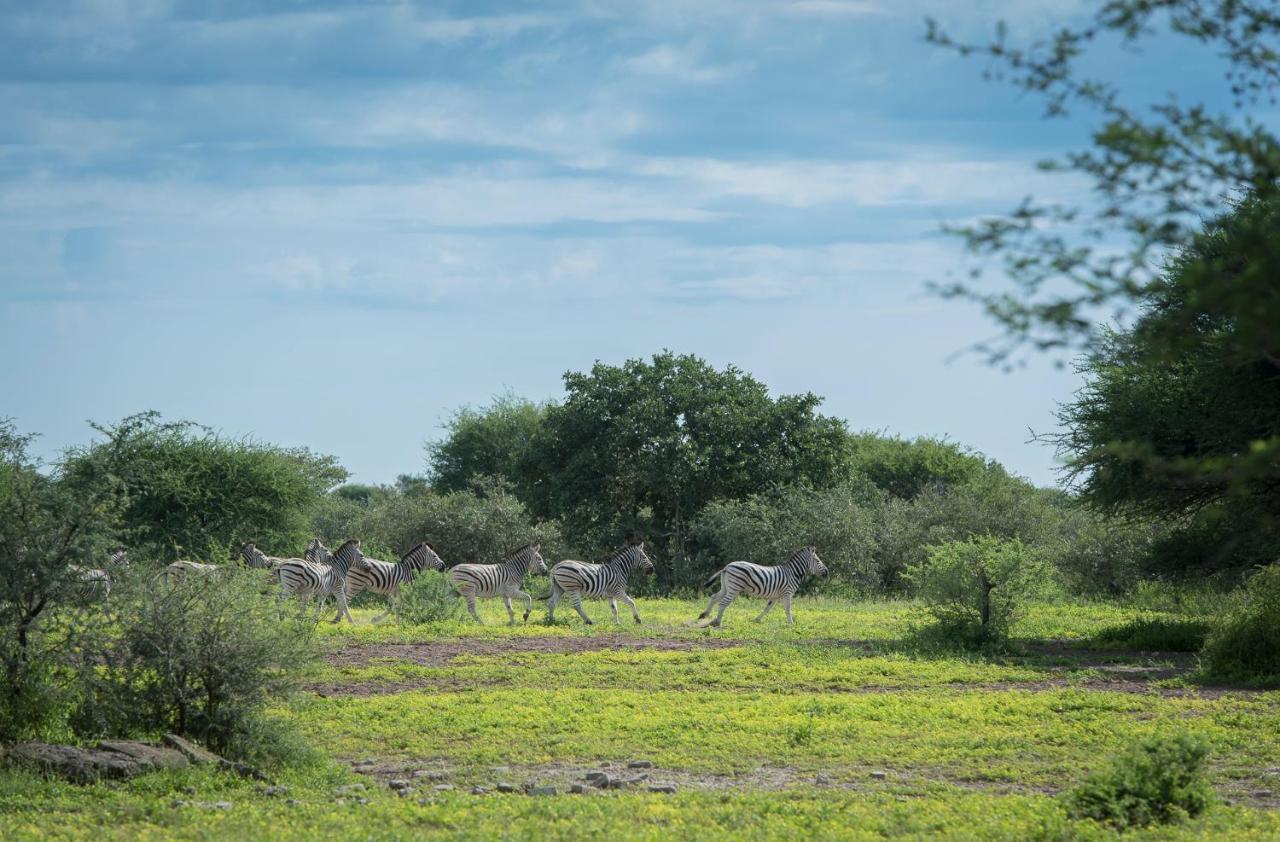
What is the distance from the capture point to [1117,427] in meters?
21.8

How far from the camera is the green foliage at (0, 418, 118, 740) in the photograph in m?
11.5

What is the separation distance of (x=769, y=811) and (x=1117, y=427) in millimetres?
14291

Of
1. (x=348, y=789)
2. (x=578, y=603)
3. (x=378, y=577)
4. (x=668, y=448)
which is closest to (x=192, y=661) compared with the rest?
(x=348, y=789)

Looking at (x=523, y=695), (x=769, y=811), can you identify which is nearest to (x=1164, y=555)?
(x=523, y=695)

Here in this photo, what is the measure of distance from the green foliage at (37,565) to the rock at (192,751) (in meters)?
1.43

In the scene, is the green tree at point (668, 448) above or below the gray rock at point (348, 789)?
above

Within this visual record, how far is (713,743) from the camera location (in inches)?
491

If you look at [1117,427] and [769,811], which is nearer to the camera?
[769,811]

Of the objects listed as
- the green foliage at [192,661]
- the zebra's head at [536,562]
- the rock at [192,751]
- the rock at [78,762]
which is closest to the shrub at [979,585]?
the zebra's head at [536,562]

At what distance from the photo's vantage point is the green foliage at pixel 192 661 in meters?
11.6

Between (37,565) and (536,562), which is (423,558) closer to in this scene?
(536,562)

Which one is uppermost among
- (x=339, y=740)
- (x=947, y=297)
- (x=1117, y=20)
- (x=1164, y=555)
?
(x=1117, y=20)

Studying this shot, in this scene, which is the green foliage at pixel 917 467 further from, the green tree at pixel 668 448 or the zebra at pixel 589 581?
the zebra at pixel 589 581

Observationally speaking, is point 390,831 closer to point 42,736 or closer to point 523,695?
point 42,736
